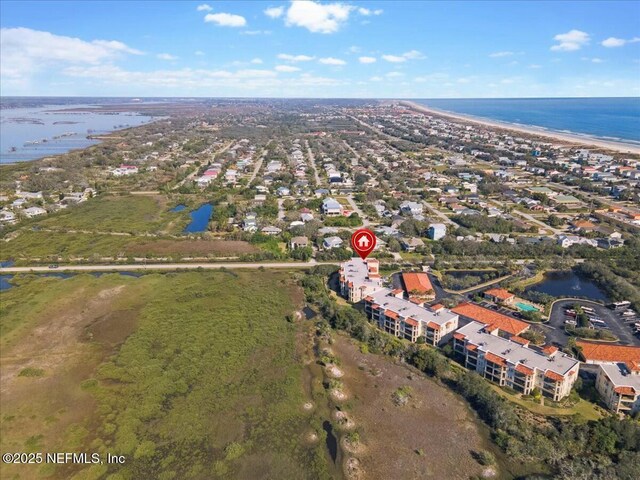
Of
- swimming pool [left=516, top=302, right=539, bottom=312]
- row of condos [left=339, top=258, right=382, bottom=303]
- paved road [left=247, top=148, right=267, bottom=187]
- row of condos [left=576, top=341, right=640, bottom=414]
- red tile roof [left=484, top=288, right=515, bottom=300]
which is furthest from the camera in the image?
paved road [left=247, top=148, right=267, bottom=187]

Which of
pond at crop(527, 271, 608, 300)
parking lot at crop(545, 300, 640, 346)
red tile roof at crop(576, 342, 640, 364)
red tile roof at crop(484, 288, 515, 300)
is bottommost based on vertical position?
pond at crop(527, 271, 608, 300)

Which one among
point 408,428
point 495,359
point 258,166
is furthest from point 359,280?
point 258,166

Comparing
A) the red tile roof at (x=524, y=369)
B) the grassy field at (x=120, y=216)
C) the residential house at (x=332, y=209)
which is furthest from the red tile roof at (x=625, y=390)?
the grassy field at (x=120, y=216)

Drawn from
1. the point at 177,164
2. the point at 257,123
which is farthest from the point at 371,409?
the point at 257,123

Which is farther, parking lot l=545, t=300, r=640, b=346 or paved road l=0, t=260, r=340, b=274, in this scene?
paved road l=0, t=260, r=340, b=274

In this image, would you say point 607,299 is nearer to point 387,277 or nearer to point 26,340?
point 387,277

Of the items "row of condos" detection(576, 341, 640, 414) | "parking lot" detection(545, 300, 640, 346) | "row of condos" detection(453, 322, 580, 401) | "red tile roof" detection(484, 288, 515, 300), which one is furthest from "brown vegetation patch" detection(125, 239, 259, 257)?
"row of condos" detection(576, 341, 640, 414)

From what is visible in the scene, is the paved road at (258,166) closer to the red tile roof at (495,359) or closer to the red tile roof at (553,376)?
the red tile roof at (495,359)

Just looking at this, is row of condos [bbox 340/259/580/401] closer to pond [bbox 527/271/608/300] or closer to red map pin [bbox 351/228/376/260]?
red map pin [bbox 351/228/376/260]
